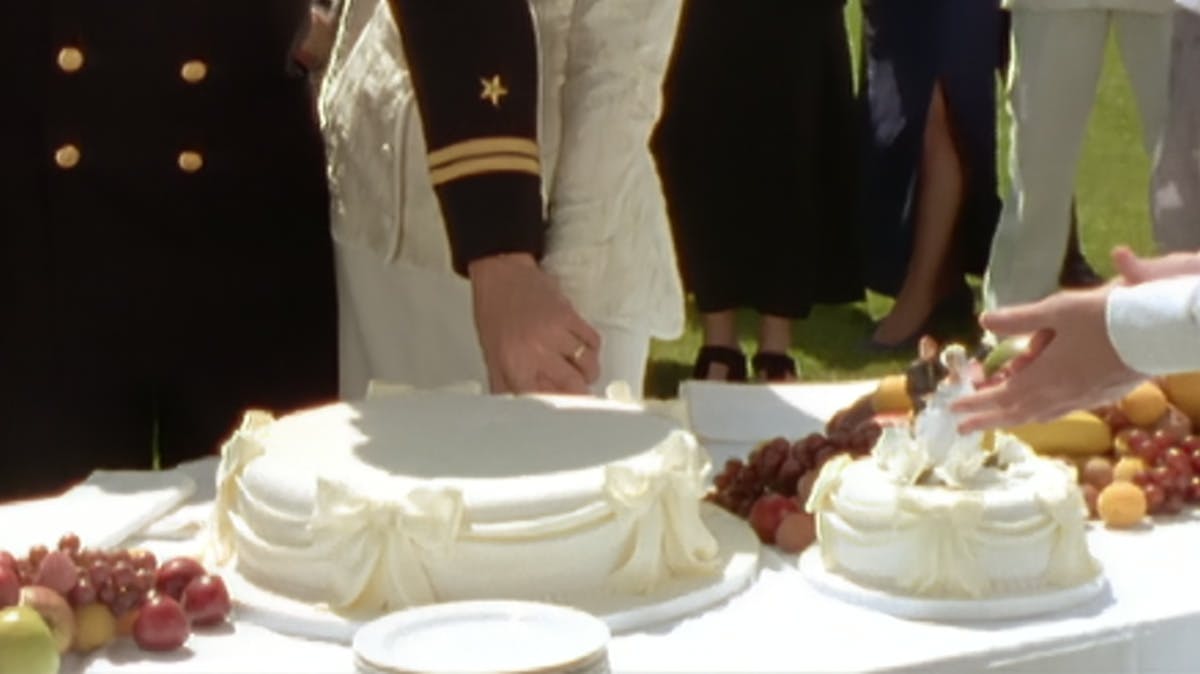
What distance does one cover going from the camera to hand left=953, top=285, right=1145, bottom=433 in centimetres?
154

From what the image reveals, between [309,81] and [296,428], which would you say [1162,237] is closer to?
[309,81]

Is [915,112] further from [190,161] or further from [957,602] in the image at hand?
[957,602]

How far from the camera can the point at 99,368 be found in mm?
1871

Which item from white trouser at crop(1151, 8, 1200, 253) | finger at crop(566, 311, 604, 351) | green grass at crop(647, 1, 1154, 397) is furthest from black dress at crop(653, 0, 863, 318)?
finger at crop(566, 311, 604, 351)

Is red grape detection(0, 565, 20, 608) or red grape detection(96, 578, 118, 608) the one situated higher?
red grape detection(0, 565, 20, 608)

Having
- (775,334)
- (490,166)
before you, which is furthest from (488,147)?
(775,334)

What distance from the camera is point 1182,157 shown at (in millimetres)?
3115

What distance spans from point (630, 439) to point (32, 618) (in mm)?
477

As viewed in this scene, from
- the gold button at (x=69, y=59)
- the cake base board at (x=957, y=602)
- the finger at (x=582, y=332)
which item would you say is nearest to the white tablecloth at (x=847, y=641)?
the cake base board at (x=957, y=602)

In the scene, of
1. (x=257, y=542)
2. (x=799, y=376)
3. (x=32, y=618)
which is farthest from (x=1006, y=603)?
(x=799, y=376)

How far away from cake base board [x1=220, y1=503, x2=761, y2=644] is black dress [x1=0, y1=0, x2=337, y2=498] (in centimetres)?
39

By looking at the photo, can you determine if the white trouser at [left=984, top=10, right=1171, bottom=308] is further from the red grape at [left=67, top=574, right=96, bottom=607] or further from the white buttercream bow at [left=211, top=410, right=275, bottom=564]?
the red grape at [left=67, top=574, right=96, bottom=607]

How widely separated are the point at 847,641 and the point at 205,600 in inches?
17.3

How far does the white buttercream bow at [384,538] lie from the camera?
142 cm
